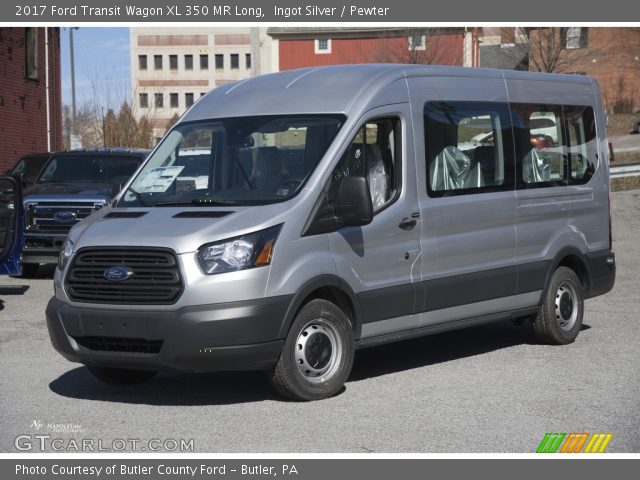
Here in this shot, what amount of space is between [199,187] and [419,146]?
181cm

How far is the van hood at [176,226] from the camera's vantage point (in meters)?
7.90

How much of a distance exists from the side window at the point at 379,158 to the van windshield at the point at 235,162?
0.28 meters

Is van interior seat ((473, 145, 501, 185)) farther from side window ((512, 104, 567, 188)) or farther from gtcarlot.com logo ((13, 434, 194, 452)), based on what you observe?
gtcarlot.com logo ((13, 434, 194, 452))

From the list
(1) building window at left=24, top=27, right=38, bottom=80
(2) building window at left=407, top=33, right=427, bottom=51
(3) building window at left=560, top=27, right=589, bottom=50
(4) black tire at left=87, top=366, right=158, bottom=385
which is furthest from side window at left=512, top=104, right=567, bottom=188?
(3) building window at left=560, top=27, right=589, bottom=50

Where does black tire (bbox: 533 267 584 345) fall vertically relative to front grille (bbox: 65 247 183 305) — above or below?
below

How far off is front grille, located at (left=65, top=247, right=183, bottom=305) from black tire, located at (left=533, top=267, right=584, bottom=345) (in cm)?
420

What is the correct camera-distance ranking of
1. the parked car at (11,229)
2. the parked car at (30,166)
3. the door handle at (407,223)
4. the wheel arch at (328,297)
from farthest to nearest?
the parked car at (30,166)
the parked car at (11,229)
the door handle at (407,223)
the wheel arch at (328,297)

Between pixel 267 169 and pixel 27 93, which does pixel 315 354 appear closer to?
pixel 267 169

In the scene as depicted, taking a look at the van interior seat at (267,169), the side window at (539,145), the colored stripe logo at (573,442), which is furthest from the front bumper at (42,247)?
the colored stripe logo at (573,442)

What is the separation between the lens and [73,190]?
17.0 m

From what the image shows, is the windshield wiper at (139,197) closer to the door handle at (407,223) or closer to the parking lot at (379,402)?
the parking lot at (379,402)

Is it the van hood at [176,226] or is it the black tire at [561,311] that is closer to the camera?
the van hood at [176,226]

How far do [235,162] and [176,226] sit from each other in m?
1.03

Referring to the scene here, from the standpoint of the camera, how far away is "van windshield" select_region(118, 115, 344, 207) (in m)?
8.58
